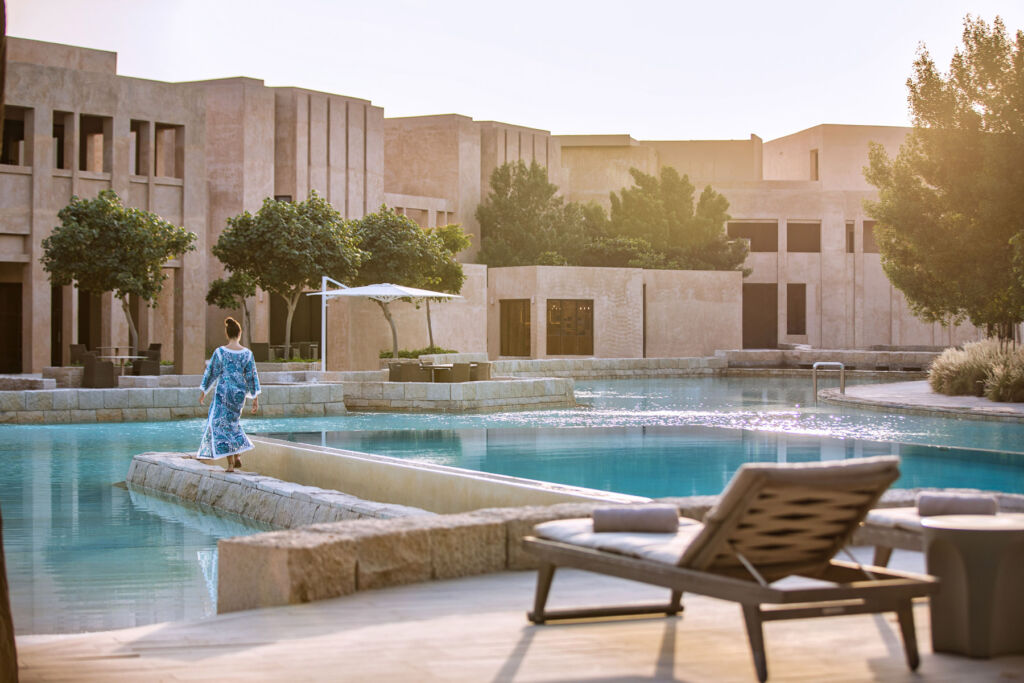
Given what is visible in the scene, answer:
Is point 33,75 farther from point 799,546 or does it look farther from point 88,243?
point 799,546

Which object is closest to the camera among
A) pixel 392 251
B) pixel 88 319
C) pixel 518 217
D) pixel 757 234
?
pixel 392 251

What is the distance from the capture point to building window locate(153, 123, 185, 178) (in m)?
31.9

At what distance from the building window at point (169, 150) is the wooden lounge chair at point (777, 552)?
97.2 ft

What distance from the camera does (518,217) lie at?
48.8 metres

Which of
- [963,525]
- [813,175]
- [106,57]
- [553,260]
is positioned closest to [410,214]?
[553,260]

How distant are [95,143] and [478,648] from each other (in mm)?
34967

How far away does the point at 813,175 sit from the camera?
5875 centimetres

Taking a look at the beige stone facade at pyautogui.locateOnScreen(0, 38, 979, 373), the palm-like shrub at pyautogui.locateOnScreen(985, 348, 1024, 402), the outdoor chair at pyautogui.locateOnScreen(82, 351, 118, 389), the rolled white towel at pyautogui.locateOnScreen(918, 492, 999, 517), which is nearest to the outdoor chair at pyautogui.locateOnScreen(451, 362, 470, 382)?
the outdoor chair at pyautogui.locateOnScreen(82, 351, 118, 389)

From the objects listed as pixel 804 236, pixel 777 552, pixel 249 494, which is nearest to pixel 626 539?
pixel 777 552

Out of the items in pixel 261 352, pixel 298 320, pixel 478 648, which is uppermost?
pixel 298 320

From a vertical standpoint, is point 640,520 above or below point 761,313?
below

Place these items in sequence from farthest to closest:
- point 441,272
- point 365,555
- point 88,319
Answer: point 441,272, point 88,319, point 365,555

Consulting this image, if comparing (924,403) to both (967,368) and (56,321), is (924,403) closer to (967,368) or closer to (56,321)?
(967,368)

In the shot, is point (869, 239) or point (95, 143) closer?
point (95, 143)
